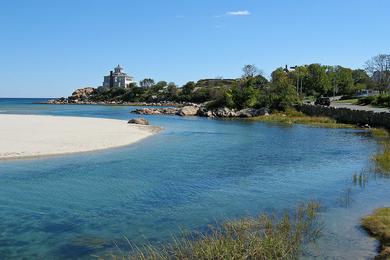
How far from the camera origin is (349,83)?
140m

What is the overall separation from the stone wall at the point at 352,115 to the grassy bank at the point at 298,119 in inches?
58.6

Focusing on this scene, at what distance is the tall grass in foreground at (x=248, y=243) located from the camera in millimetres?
10688

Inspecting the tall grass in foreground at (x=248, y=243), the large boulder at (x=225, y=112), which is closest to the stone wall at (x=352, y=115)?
the large boulder at (x=225, y=112)

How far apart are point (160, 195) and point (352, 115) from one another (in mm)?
52389

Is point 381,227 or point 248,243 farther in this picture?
point 381,227

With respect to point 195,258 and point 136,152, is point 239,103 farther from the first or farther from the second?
point 195,258

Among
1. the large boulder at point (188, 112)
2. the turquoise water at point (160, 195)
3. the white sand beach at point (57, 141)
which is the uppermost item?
the large boulder at point (188, 112)

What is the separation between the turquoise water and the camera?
13695 millimetres

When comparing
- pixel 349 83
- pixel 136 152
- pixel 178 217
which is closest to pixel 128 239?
pixel 178 217

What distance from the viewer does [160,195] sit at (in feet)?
65.6

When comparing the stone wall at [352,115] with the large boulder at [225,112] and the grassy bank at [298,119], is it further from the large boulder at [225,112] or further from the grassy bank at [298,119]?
the large boulder at [225,112]

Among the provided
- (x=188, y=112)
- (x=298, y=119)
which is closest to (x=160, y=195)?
(x=298, y=119)

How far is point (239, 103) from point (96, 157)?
70.7 meters

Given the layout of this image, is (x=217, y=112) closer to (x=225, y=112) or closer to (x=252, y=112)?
(x=225, y=112)
